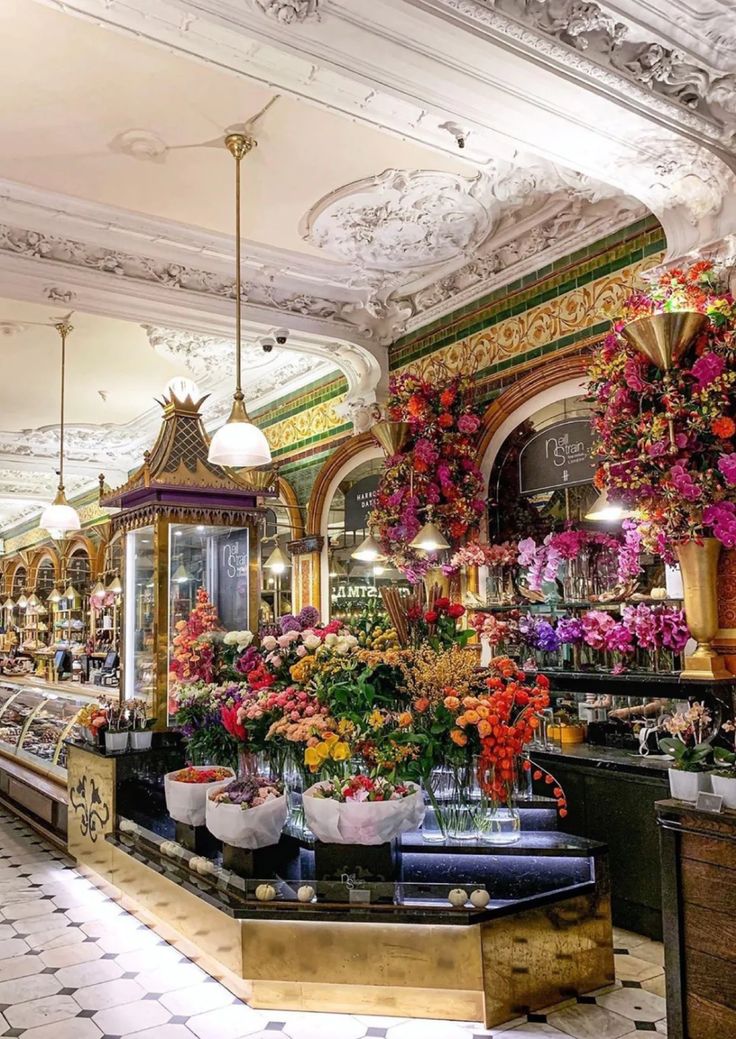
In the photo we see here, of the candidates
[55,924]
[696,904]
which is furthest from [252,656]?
[696,904]

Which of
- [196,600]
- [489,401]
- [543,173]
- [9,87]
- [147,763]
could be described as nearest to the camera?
[9,87]

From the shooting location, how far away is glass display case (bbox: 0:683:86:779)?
707 centimetres

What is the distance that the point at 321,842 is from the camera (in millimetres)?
3787

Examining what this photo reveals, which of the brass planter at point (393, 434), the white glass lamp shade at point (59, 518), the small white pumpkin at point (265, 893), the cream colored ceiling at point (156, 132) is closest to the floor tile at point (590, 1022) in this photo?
the small white pumpkin at point (265, 893)

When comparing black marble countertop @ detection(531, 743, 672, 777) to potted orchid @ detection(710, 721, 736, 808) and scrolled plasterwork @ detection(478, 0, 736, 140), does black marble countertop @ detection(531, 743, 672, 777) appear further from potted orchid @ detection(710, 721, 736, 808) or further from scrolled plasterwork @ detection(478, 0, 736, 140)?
scrolled plasterwork @ detection(478, 0, 736, 140)

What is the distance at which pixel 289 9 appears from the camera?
3363 millimetres

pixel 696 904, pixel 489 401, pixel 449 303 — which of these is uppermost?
pixel 449 303

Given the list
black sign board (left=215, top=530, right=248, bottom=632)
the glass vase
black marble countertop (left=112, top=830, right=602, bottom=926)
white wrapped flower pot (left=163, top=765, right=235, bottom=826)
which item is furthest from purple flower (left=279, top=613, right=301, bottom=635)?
black sign board (left=215, top=530, right=248, bottom=632)

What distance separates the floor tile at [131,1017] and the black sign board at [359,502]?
5095 mm

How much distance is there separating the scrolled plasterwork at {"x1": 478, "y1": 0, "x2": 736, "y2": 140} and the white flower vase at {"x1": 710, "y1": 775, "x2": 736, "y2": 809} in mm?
3066

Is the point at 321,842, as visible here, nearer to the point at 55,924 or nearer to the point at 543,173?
the point at 55,924

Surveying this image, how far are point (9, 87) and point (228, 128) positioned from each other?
1128 mm

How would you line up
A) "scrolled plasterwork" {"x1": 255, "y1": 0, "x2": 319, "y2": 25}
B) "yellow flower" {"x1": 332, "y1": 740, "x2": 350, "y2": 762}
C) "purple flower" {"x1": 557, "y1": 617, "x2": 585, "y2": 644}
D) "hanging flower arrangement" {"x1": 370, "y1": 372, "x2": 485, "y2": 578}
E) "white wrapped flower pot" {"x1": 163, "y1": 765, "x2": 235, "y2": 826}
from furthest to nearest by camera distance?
1. "hanging flower arrangement" {"x1": 370, "y1": 372, "x2": 485, "y2": 578}
2. "purple flower" {"x1": 557, "y1": 617, "x2": 585, "y2": 644}
3. "white wrapped flower pot" {"x1": 163, "y1": 765, "x2": 235, "y2": 826}
4. "yellow flower" {"x1": 332, "y1": 740, "x2": 350, "y2": 762}
5. "scrolled plasterwork" {"x1": 255, "y1": 0, "x2": 319, "y2": 25}

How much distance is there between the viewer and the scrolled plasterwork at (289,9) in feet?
11.0
